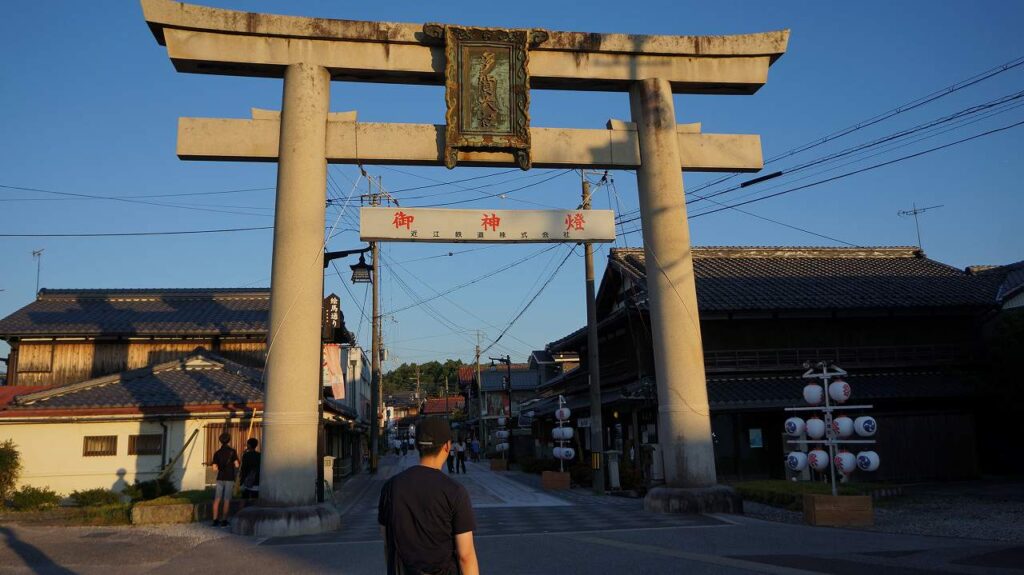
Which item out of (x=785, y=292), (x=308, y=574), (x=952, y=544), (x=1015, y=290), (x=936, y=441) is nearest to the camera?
(x=308, y=574)

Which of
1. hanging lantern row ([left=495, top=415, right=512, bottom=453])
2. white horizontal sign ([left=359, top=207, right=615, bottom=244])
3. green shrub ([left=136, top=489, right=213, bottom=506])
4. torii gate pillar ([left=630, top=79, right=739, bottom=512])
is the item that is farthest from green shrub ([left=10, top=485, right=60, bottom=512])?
hanging lantern row ([left=495, top=415, right=512, bottom=453])

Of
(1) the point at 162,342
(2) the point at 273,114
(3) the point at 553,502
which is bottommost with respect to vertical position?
(3) the point at 553,502

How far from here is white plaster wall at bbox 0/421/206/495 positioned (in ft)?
61.4

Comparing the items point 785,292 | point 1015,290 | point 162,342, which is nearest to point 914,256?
point 1015,290

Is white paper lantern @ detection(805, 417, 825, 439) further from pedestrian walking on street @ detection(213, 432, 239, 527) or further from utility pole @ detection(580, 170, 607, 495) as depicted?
pedestrian walking on street @ detection(213, 432, 239, 527)

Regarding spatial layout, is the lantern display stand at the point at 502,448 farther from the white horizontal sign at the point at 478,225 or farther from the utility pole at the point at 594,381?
the white horizontal sign at the point at 478,225

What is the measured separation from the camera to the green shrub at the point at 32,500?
16.8 meters

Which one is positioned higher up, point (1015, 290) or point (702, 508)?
point (1015, 290)

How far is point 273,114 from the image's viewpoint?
1439 cm

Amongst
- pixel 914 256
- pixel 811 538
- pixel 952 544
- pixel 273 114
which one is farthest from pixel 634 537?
pixel 914 256

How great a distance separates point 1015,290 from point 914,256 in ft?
12.2

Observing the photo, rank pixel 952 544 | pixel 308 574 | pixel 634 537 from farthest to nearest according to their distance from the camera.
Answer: pixel 634 537 → pixel 952 544 → pixel 308 574

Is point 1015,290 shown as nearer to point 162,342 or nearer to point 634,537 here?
point 634,537

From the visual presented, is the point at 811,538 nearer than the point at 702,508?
Yes
